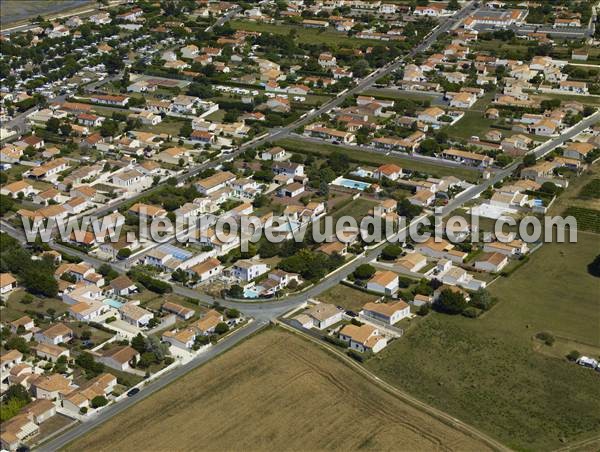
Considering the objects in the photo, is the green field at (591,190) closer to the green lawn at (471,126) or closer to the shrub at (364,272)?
the green lawn at (471,126)

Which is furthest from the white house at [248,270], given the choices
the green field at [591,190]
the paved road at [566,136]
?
the paved road at [566,136]

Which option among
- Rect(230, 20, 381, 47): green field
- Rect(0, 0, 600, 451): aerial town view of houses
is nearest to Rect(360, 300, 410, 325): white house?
Rect(0, 0, 600, 451): aerial town view of houses

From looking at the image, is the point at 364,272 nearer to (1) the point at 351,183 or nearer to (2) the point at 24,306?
(1) the point at 351,183

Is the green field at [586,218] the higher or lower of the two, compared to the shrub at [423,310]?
lower

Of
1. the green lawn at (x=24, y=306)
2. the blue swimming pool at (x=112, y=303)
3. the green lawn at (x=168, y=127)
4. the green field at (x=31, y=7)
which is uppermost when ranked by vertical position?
the green field at (x=31, y=7)

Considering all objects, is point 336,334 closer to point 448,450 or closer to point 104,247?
A: point 448,450

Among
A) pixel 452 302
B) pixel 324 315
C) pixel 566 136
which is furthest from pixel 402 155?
pixel 324 315

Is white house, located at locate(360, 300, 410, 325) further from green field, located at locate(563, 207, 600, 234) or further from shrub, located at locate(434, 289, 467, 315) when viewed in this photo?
green field, located at locate(563, 207, 600, 234)
